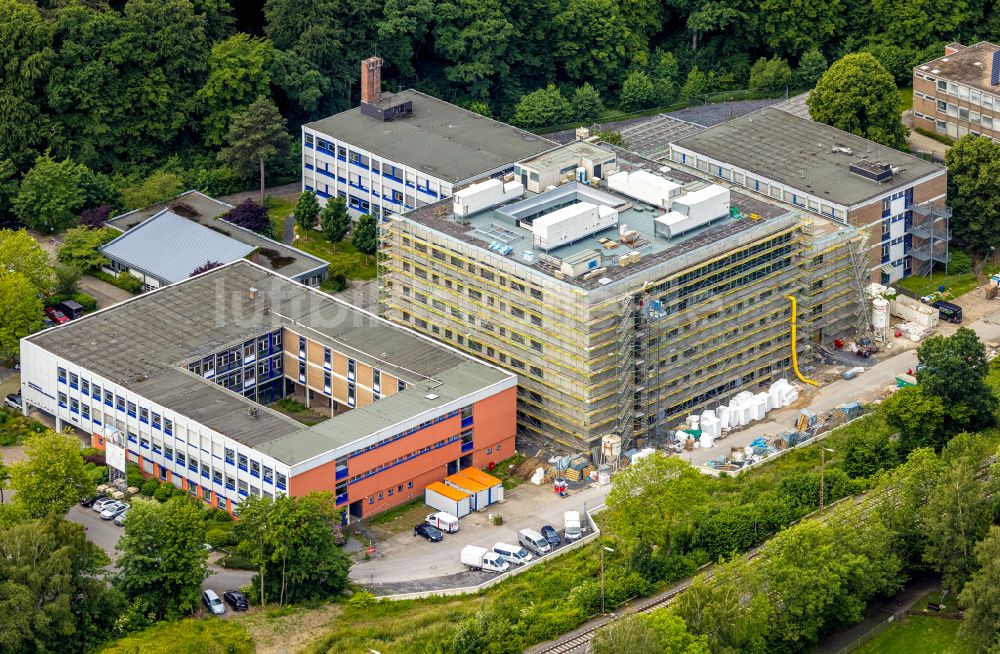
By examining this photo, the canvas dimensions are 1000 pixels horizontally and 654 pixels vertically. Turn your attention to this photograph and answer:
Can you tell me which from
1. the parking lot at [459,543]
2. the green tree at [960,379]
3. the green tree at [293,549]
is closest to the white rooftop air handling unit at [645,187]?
the green tree at [960,379]

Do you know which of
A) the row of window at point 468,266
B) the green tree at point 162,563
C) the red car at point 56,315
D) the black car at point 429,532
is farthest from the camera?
the red car at point 56,315

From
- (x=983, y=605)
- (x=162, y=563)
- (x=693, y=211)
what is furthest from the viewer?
(x=693, y=211)

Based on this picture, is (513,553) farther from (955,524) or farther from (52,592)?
(52,592)

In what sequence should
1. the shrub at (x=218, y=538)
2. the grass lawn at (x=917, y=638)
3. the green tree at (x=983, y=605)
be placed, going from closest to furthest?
the green tree at (x=983, y=605)
the grass lawn at (x=917, y=638)
the shrub at (x=218, y=538)

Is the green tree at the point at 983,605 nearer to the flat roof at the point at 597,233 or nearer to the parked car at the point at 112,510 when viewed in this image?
the flat roof at the point at 597,233

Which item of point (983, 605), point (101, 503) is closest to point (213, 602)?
point (101, 503)

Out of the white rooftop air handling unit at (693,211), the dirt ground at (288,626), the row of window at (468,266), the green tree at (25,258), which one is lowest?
the dirt ground at (288,626)

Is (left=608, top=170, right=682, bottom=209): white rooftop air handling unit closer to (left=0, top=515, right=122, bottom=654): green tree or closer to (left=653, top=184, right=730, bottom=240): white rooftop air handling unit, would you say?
(left=653, top=184, right=730, bottom=240): white rooftop air handling unit
